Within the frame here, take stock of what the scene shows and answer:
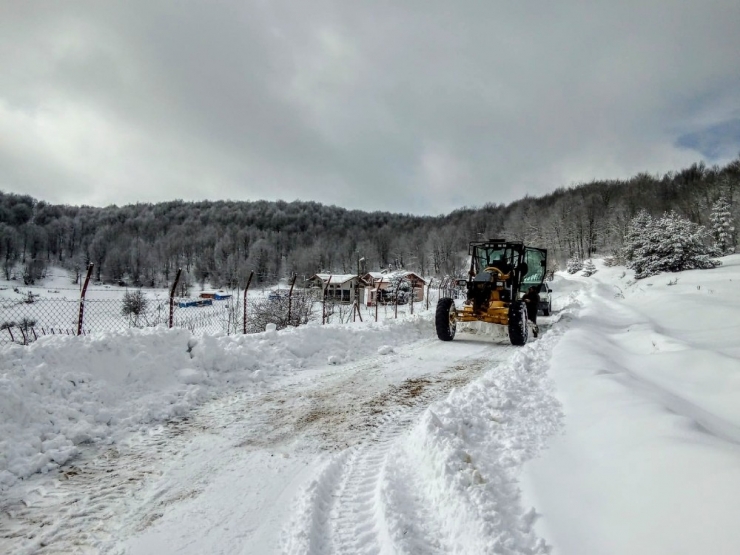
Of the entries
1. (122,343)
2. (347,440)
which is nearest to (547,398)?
(347,440)

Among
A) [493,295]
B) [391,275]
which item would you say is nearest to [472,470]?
[493,295]

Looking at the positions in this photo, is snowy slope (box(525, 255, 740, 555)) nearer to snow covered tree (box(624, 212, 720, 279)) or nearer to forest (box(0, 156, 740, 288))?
snow covered tree (box(624, 212, 720, 279))

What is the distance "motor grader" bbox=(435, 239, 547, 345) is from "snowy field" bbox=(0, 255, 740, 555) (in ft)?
10.5

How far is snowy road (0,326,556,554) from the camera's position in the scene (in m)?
2.67

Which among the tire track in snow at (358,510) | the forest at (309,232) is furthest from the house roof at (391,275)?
the tire track in snow at (358,510)

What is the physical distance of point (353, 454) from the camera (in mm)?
3969

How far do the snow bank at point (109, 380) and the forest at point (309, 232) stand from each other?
54796 mm

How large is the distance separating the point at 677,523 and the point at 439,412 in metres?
2.51

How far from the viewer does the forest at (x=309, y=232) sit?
7881cm

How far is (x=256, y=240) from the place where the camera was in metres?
123

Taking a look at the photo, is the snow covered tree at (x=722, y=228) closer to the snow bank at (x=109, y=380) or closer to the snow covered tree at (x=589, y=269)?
the snow covered tree at (x=589, y=269)

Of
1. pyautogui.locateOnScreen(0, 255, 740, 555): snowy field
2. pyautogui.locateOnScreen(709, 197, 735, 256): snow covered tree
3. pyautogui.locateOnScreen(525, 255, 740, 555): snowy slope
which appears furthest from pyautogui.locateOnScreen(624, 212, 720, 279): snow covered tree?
pyautogui.locateOnScreen(0, 255, 740, 555): snowy field

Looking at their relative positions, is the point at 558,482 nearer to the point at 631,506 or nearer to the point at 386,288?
the point at 631,506

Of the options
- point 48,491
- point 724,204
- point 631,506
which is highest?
point 724,204
